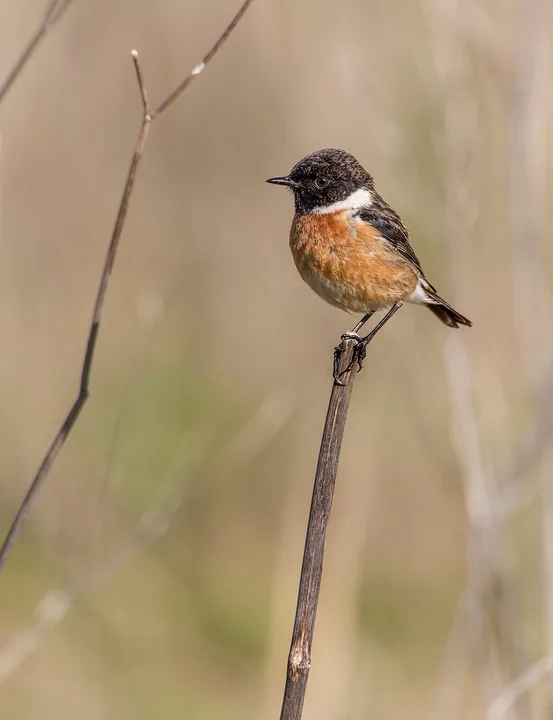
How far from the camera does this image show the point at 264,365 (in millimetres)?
6547

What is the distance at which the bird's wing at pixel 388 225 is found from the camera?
13.5 feet

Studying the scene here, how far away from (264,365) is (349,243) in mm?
2643

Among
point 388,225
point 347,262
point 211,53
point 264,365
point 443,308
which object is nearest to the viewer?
point 211,53

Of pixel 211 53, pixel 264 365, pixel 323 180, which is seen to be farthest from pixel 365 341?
pixel 264 365

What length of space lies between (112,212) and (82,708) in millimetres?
2955

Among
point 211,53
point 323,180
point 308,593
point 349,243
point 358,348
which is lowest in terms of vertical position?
point 308,593

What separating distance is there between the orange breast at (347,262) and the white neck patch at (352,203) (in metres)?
0.03

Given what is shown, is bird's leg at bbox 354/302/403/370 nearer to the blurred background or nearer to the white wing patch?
the white wing patch

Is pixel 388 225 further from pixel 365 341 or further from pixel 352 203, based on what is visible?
pixel 365 341

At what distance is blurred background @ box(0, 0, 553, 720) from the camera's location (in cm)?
387

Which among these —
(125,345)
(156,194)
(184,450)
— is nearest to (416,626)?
(184,450)

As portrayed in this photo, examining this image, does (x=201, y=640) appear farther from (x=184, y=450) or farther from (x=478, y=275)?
(x=478, y=275)

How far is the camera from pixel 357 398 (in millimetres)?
6227

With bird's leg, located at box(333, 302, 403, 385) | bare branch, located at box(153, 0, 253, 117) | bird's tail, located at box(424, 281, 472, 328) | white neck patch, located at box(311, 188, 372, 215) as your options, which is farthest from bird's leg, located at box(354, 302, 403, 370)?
bare branch, located at box(153, 0, 253, 117)
